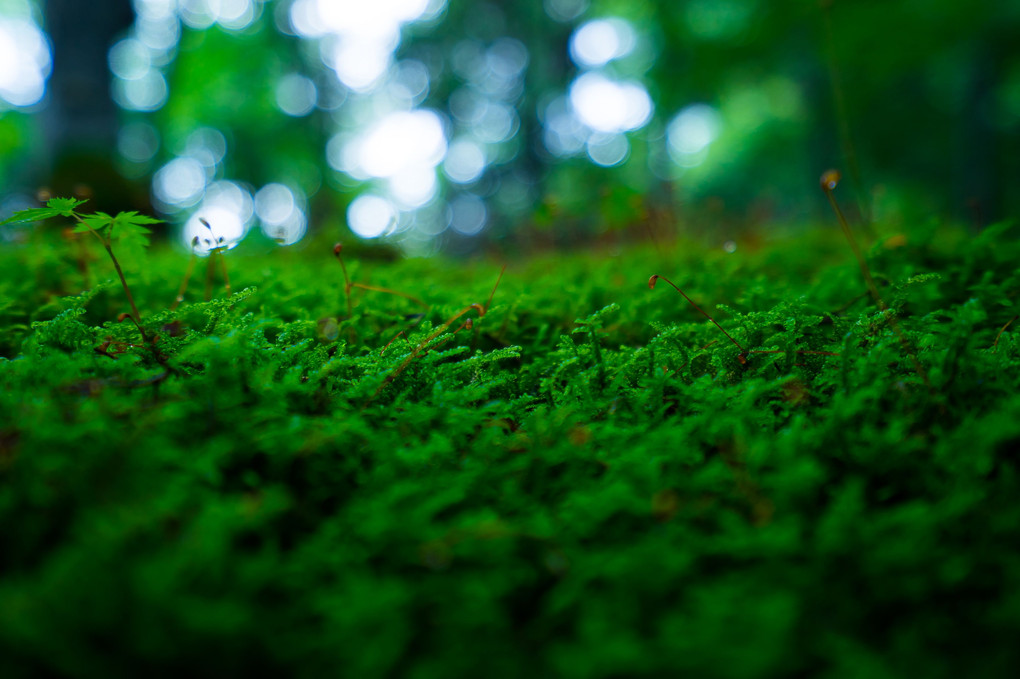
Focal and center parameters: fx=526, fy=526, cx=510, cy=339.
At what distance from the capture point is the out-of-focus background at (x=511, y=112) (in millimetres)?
4094

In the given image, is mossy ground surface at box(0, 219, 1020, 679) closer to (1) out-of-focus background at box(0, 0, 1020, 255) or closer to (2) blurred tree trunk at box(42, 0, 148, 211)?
(1) out-of-focus background at box(0, 0, 1020, 255)

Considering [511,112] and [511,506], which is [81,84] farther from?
[511,112]

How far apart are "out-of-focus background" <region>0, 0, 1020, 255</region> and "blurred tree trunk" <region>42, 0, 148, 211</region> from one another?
0.05 feet

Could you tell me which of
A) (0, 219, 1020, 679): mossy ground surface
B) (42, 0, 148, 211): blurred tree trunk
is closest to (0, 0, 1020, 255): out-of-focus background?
(42, 0, 148, 211): blurred tree trunk

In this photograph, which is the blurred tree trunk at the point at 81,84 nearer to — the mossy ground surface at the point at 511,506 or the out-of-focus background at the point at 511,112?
the out-of-focus background at the point at 511,112

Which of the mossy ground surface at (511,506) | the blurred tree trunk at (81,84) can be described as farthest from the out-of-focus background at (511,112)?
the mossy ground surface at (511,506)

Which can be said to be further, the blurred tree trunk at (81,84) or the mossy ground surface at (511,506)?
the blurred tree trunk at (81,84)

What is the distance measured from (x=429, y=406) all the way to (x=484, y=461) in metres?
0.22

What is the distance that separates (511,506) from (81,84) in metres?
5.20

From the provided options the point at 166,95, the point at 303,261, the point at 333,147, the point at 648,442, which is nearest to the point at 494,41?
the point at 333,147

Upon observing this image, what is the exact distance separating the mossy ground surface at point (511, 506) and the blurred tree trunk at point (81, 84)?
370 centimetres

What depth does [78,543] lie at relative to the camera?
613 millimetres

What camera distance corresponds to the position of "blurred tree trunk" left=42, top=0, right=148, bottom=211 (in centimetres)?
394

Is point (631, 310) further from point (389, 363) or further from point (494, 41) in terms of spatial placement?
point (494, 41)
